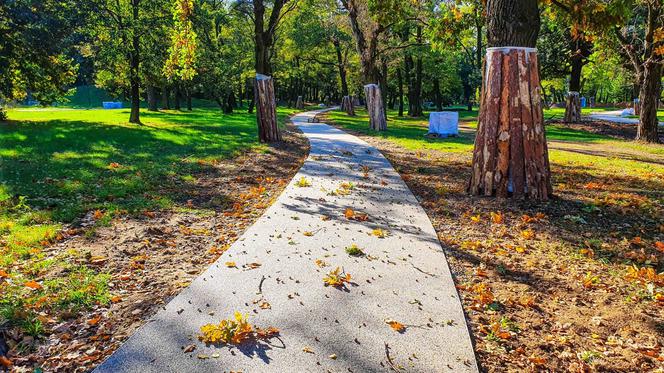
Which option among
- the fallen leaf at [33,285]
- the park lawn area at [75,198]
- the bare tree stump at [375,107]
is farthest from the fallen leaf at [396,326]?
the bare tree stump at [375,107]

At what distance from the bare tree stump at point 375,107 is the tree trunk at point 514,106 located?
13116 mm

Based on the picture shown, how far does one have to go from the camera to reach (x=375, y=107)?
66.2ft

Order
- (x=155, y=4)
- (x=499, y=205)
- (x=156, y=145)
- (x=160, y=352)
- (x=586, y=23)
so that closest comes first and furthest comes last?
(x=160, y=352) → (x=499, y=205) → (x=586, y=23) → (x=156, y=145) → (x=155, y=4)

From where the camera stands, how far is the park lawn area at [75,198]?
3744 mm

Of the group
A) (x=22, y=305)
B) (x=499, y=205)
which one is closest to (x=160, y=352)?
(x=22, y=305)

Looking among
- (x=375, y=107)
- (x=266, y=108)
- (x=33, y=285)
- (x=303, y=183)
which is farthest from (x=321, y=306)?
(x=375, y=107)

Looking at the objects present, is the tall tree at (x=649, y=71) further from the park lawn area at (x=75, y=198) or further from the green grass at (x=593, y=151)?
the park lawn area at (x=75, y=198)

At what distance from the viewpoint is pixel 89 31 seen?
1916 cm

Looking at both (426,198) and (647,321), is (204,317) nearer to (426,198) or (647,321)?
(647,321)

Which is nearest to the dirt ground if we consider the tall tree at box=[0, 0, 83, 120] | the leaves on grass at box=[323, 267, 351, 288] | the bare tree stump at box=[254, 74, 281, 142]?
the leaves on grass at box=[323, 267, 351, 288]

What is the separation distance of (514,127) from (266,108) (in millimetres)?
9085

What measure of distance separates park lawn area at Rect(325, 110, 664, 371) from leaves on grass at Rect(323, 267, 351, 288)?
1.07 meters

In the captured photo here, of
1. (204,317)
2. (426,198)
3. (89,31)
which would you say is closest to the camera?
(204,317)

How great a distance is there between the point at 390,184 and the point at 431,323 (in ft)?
17.2
